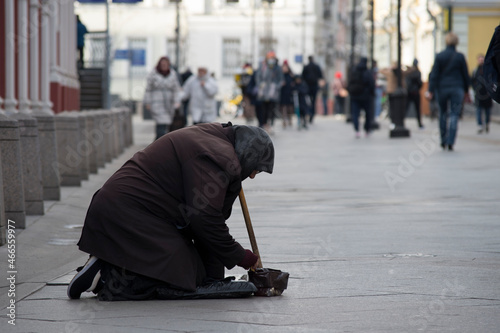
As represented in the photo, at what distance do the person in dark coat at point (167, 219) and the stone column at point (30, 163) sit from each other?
159 inches

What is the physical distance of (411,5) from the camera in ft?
199

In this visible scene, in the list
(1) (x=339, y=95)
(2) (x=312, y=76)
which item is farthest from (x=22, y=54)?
(1) (x=339, y=95)

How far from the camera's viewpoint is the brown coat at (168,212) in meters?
6.09

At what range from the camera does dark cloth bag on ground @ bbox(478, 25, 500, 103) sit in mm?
8492

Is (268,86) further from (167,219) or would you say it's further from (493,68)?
(167,219)

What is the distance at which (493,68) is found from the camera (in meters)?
8.52

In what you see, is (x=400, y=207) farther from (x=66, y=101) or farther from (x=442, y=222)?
(x=66, y=101)

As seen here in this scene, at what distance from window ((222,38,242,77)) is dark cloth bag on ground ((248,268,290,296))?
62121 millimetres

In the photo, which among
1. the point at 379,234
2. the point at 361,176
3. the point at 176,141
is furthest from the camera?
the point at 361,176

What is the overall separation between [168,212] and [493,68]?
3354 mm

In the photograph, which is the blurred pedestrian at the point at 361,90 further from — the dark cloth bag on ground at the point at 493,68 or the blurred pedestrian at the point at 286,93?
the dark cloth bag on ground at the point at 493,68

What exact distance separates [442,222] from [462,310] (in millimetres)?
4077

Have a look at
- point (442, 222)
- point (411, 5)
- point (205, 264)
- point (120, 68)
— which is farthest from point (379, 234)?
point (120, 68)

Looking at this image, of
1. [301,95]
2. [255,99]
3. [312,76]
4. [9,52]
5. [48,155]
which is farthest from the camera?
[312,76]
